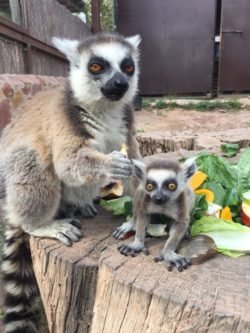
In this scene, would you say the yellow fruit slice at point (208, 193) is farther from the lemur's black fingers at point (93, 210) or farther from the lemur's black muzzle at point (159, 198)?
the lemur's black fingers at point (93, 210)

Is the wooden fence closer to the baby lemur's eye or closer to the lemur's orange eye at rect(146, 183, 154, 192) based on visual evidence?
the baby lemur's eye

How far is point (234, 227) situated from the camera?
214 centimetres

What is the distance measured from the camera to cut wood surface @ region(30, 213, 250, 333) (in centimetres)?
154

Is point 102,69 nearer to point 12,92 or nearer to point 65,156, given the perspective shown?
point 65,156

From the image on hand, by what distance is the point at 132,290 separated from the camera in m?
1.67

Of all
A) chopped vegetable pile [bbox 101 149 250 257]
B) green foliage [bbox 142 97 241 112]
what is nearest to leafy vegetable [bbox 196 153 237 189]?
chopped vegetable pile [bbox 101 149 250 257]

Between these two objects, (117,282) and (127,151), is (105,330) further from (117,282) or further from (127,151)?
(127,151)

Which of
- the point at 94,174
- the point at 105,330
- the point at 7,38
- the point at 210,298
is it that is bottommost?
the point at 105,330

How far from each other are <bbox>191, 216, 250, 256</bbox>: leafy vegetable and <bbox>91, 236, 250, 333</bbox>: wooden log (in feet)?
0.17

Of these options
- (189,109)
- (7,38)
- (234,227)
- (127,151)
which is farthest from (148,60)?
(234,227)

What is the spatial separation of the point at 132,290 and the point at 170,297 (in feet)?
0.55

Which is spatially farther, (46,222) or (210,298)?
(46,222)

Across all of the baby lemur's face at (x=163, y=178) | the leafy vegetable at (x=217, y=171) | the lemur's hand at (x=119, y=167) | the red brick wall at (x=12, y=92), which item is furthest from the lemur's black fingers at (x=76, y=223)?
the red brick wall at (x=12, y=92)

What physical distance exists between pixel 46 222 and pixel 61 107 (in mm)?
692
